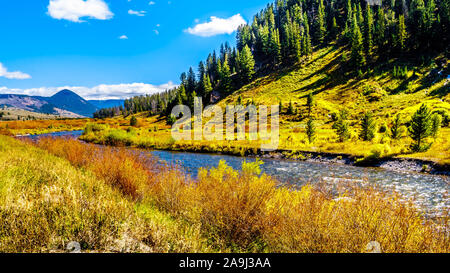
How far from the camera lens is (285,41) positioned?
10006 cm

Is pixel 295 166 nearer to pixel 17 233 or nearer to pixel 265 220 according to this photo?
pixel 265 220

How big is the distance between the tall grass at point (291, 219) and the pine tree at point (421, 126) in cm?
2358

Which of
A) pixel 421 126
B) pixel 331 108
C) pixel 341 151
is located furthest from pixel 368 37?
pixel 341 151

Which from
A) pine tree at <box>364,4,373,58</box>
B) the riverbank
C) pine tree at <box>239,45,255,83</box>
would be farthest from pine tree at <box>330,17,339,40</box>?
the riverbank

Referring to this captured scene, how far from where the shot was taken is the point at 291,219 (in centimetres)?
548

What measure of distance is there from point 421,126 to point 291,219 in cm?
2774

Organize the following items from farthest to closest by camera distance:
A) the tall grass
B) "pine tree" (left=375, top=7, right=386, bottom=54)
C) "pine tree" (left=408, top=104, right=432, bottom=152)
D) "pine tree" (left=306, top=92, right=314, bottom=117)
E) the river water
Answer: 1. "pine tree" (left=375, top=7, right=386, bottom=54)
2. "pine tree" (left=306, top=92, right=314, bottom=117)
3. "pine tree" (left=408, top=104, right=432, bottom=152)
4. the river water
5. the tall grass

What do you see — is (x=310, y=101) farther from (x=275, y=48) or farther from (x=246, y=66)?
(x=275, y=48)

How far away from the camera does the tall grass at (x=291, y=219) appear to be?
15.3 feet

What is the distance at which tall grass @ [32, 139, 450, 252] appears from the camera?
4660 mm

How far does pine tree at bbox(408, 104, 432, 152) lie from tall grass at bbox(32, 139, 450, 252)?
2358cm

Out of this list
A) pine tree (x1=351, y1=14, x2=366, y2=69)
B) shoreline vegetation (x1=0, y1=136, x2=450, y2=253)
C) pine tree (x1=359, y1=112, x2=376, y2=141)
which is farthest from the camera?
pine tree (x1=351, y1=14, x2=366, y2=69)

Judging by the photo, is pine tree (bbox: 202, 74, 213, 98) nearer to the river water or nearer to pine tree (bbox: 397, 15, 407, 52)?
pine tree (bbox: 397, 15, 407, 52)
